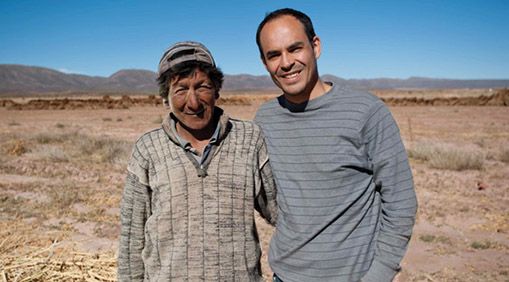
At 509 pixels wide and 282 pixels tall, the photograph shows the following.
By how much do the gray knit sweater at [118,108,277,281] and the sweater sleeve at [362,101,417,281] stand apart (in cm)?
49

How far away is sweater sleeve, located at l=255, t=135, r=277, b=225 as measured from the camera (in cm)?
188

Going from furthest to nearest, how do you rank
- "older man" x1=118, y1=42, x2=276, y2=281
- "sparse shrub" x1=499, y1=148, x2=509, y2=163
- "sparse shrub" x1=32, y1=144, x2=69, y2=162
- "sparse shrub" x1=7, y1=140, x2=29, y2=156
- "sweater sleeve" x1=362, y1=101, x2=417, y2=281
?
"sparse shrub" x1=7, y1=140, x2=29, y2=156 → "sparse shrub" x1=32, y1=144, x2=69, y2=162 → "sparse shrub" x1=499, y1=148, x2=509, y2=163 → "older man" x1=118, y1=42, x2=276, y2=281 → "sweater sleeve" x1=362, y1=101, x2=417, y2=281

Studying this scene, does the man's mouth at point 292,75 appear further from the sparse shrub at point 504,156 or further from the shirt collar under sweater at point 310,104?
the sparse shrub at point 504,156

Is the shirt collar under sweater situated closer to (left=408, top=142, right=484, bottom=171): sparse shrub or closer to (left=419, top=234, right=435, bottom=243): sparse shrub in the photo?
(left=419, top=234, right=435, bottom=243): sparse shrub

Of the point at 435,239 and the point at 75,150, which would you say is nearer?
the point at 435,239

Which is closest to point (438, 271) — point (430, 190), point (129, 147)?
point (430, 190)

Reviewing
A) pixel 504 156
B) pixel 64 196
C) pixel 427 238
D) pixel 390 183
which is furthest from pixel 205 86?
pixel 504 156

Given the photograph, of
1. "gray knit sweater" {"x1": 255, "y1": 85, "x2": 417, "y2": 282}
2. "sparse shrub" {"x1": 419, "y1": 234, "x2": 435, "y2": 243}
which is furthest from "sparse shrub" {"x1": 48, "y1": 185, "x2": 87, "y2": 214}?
"gray knit sweater" {"x1": 255, "y1": 85, "x2": 417, "y2": 282}

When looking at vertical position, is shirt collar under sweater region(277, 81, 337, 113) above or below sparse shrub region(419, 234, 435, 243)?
above

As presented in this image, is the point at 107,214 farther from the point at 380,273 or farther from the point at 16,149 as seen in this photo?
the point at 16,149

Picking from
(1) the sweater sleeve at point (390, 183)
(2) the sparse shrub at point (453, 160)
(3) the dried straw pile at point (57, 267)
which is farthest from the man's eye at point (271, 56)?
(2) the sparse shrub at point (453, 160)

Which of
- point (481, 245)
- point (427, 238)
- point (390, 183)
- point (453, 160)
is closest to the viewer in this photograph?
point (390, 183)

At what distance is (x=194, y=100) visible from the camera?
1.74 meters

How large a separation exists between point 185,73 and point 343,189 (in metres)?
0.76
